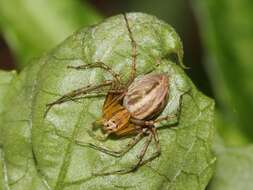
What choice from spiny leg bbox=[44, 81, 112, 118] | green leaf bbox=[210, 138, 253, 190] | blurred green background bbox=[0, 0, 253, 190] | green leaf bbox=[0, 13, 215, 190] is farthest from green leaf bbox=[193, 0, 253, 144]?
spiny leg bbox=[44, 81, 112, 118]

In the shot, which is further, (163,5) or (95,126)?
(163,5)

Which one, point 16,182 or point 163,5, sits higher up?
point 16,182

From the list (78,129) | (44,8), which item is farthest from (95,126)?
(44,8)

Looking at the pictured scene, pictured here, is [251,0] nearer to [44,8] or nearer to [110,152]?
[44,8]

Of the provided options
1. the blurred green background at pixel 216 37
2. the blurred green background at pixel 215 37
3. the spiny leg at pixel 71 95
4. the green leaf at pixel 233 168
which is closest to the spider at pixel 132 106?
the spiny leg at pixel 71 95

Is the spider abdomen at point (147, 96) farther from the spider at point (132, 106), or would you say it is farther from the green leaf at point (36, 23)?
the green leaf at point (36, 23)
